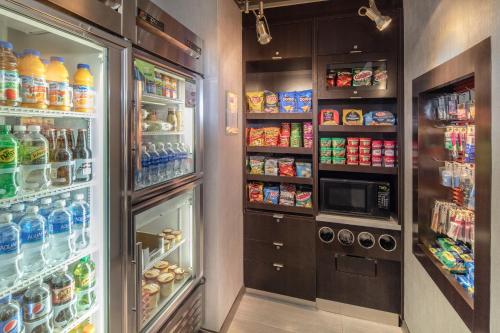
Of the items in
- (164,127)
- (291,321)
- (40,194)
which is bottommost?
(291,321)

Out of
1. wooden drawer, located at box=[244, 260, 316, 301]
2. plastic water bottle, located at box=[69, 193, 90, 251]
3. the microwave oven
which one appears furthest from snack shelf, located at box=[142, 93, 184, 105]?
wooden drawer, located at box=[244, 260, 316, 301]

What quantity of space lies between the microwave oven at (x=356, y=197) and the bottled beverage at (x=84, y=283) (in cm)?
194

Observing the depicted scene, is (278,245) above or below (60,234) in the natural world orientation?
below

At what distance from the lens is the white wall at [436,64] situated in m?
1.09

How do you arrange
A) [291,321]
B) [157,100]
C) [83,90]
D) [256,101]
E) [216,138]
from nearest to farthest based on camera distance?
[83,90], [157,100], [216,138], [291,321], [256,101]

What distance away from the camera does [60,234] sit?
1101 millimetres

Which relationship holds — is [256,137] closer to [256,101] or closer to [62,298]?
[256,101]

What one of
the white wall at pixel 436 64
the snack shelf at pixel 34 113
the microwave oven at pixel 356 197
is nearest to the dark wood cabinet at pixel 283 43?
the white wall at pixel 436 64

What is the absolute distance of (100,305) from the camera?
3.99ft

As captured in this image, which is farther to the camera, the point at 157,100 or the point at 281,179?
the point at 281,179

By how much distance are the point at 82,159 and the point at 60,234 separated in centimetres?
30

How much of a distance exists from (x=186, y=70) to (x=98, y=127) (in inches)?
30.2

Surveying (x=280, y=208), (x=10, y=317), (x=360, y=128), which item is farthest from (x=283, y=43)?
(x=10, y=317)

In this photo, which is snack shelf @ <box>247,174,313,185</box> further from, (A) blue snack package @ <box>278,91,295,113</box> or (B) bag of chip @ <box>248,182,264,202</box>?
(A) blue snack package @ <box>278,91,295,113</box>
